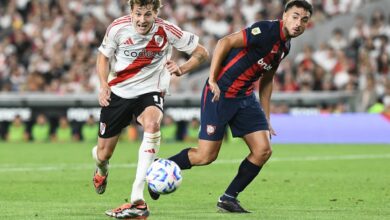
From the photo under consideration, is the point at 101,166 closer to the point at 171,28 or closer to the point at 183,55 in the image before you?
the point at 171,28

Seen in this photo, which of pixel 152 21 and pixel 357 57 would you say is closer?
pixel 152 21

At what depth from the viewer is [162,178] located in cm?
924

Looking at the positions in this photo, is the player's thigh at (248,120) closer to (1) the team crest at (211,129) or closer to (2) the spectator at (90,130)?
(1) the team crest at (211,129)

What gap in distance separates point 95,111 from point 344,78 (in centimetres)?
653

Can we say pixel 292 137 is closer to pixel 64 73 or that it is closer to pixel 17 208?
pixel 64 73

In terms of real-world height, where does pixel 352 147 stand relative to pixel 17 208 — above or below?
below

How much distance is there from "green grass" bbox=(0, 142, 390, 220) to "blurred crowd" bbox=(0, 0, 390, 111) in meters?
5.00

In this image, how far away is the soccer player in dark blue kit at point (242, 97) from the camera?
31.6 ft

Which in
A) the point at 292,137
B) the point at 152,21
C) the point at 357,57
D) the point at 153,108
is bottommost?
the point at 292,137

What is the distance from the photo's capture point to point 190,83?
89.5ft

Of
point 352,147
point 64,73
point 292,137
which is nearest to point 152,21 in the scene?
point 352,147

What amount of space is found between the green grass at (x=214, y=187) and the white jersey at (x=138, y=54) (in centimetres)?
125

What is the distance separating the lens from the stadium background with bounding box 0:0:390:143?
25.0 m

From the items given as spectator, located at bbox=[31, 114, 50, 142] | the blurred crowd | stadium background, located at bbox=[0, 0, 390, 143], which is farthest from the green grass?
the blurred crowd
